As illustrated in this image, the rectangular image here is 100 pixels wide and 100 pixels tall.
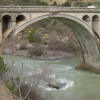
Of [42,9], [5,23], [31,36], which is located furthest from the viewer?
[31,36]

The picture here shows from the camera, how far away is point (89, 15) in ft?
73.5

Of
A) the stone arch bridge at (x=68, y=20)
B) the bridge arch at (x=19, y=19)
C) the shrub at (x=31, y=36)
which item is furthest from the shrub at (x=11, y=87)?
the shrub at (x=31, y=36)

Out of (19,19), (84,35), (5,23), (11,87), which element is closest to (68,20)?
(84,35)

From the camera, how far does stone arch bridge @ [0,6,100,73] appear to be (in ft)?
61.3

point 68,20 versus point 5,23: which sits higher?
point 68,20

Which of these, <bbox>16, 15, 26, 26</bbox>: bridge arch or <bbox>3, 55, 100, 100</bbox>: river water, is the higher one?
<bbox>16, 15, 26, 26</bbox>: bridge arch

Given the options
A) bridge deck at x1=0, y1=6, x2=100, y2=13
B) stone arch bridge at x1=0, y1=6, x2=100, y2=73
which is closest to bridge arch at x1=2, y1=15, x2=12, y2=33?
stone arch bridge at x1=0, y1=6, x2=100, y2=73

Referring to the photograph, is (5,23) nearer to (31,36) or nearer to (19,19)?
Result: (19,19)

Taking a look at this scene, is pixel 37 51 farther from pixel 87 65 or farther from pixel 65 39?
pixel 87 65

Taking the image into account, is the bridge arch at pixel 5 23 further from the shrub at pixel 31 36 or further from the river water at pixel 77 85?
the shrub at pixel 31 36

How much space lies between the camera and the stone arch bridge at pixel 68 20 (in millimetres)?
18688

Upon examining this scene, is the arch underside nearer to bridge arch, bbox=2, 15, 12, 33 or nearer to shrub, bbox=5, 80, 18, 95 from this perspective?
bridge arch, bbox=2, 15, 12, 33

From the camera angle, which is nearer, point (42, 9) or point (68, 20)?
point (42, 9)

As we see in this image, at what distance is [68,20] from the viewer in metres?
22.7
